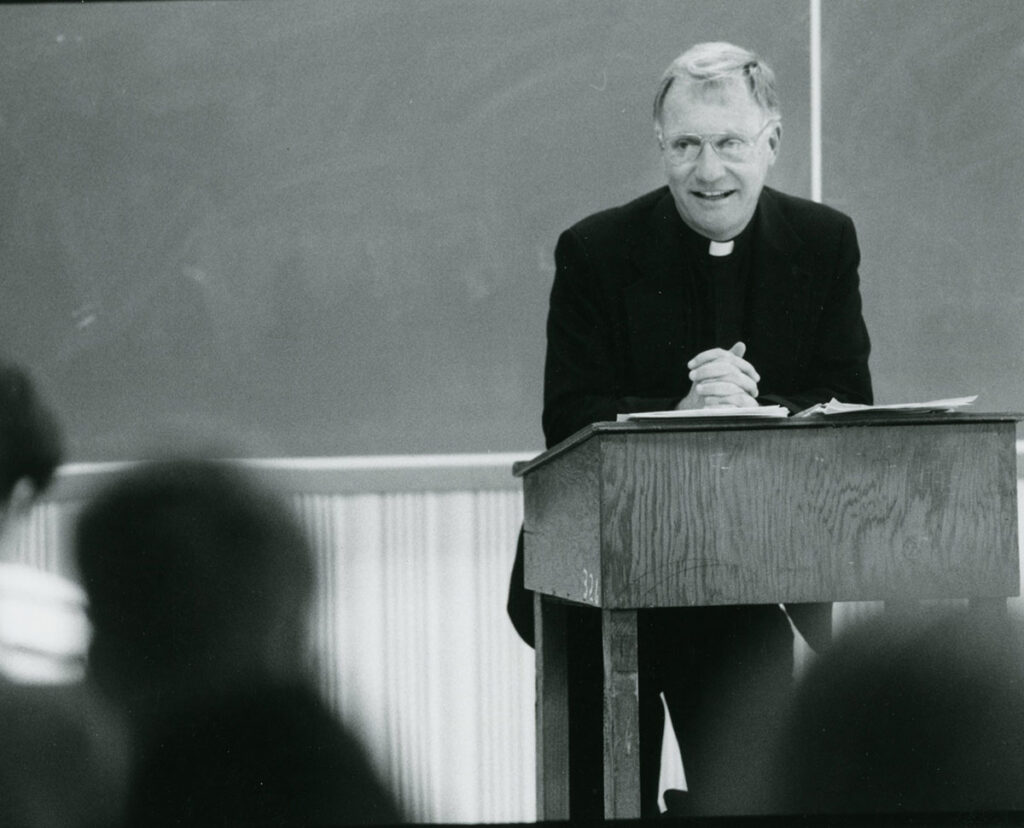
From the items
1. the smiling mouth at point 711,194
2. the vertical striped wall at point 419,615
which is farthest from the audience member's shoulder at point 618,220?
the vertical striped wall at point 419,615

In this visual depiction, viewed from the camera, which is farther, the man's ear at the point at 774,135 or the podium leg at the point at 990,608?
the man's ear at the point at 774,135

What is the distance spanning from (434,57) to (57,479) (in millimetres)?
1465

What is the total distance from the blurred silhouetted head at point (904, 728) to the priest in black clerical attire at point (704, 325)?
0.56 ft

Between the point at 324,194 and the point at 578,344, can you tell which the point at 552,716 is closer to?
the point at 578,344

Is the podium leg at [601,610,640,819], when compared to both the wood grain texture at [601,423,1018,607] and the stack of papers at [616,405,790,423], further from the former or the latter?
the stack of papers at [616,405,790,423]

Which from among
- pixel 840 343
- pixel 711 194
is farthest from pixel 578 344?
pixel 840 343

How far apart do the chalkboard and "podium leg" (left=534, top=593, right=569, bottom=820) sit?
115 centimetres

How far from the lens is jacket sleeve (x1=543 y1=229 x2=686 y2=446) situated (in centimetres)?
305

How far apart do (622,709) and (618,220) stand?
1.45m

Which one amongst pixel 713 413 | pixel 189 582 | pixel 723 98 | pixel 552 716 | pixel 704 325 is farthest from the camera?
pixel 189 582

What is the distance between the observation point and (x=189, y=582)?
12.6 ft

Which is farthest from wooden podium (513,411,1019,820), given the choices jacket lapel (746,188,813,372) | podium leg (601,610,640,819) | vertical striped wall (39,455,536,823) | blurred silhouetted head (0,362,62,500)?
blurred silhouetted head (0,362,62,500)

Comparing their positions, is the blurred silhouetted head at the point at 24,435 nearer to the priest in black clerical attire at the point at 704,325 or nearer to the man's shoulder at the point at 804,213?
the priest in black clerical attire at the point at 704,325

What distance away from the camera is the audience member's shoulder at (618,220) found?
10.8 ft
